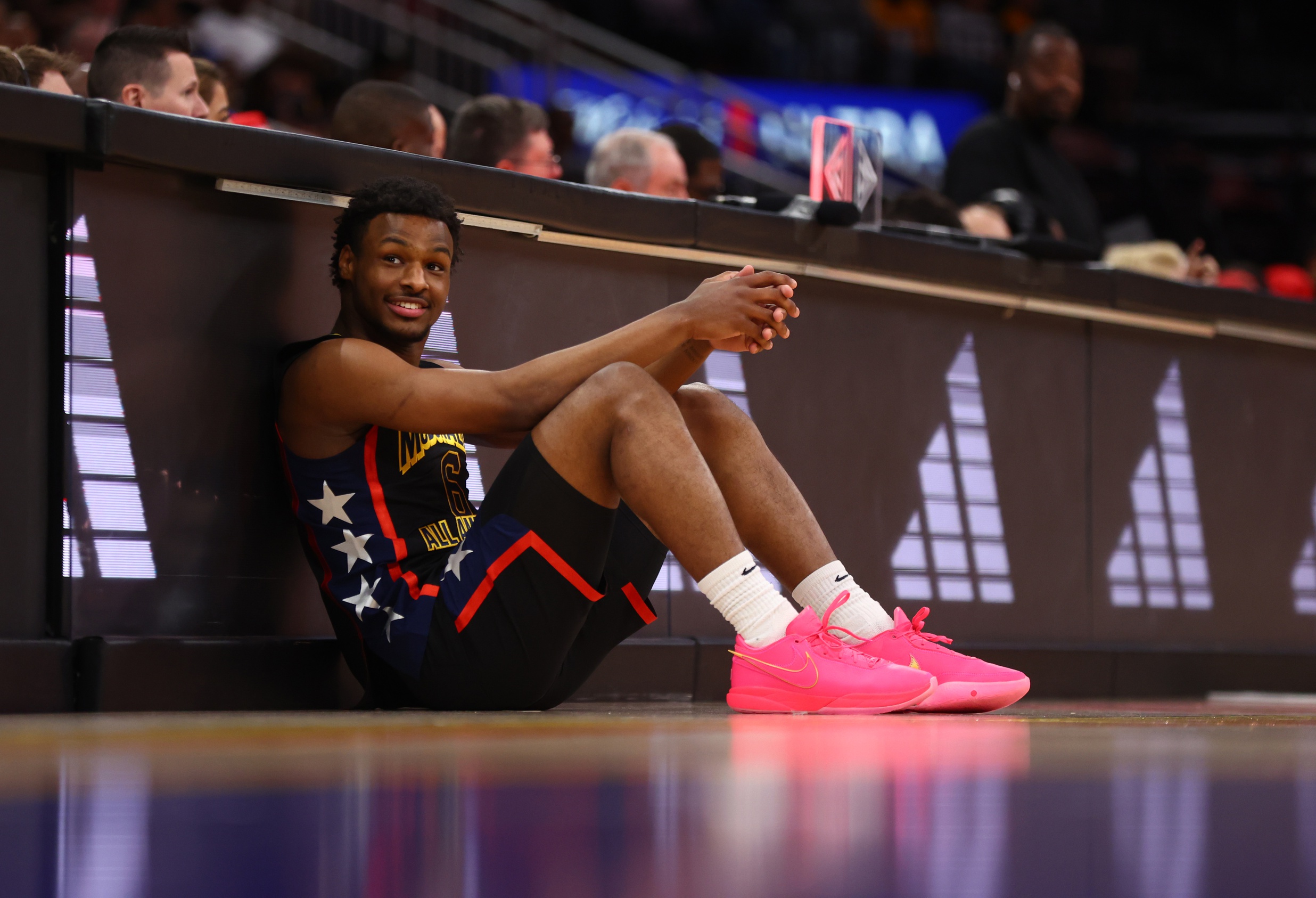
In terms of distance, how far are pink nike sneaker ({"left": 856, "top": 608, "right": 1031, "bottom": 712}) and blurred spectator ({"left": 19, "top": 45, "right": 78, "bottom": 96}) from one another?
2086 mm

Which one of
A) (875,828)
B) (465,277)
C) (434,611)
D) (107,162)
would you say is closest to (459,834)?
(875,828)

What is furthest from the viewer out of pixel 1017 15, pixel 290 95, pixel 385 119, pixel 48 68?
pixel 1017 15

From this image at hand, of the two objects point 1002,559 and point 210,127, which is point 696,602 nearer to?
point 1002,559

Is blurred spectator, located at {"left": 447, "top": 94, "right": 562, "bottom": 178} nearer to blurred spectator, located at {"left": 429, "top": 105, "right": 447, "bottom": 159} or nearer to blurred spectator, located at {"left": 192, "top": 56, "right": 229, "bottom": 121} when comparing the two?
blurred spectator, located at {"left": 429, "top": 105, "right": 447, "bottom": 159}

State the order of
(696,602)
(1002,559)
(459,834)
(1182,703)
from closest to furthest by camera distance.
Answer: (459,834)
(696,602)
(1182,703)
(1002,559)

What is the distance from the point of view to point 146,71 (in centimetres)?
358

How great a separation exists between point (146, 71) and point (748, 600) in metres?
2.08

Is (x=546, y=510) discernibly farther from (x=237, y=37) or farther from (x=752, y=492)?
(x=237, y=37)

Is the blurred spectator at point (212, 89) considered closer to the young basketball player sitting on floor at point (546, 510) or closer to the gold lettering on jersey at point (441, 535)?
the young basketball player sitting on floor at point (546, 510)

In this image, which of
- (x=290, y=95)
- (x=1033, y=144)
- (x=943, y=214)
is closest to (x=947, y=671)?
(x=943, y=214)

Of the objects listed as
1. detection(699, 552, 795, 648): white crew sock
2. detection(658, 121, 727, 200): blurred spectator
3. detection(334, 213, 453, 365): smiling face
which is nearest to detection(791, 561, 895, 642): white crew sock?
detection(699, 552, 795, 648): white crew sock

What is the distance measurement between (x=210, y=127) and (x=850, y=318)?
1.58 m

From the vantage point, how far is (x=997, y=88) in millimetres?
11508

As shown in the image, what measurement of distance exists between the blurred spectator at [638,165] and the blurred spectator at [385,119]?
2.03ft
